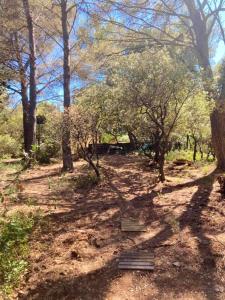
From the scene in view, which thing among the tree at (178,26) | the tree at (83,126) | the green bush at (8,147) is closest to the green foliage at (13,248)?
the tree at (83,126)

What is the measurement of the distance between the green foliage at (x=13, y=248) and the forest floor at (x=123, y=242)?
0.13 metres

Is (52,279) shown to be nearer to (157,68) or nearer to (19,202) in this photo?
(19,202)

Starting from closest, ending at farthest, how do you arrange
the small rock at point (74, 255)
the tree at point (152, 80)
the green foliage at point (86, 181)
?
1. the small rock at point (74, 255)
2. the tree at point (152, 80)
3. the green foliage at point (86, 181)

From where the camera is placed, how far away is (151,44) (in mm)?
10438

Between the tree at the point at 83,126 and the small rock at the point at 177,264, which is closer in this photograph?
the small rock at the point at 177,264

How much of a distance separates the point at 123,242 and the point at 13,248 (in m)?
1.56

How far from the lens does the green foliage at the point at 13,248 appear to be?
13.6 feet

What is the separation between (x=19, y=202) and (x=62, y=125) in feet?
8.13

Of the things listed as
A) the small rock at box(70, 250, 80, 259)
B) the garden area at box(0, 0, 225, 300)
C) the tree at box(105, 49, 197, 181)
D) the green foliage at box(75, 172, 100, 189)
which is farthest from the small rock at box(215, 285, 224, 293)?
the green foliage at box(75, 172, 100, 189)

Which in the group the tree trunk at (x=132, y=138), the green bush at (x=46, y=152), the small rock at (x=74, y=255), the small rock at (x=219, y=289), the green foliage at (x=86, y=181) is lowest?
the small rock at (x=219, y=289)

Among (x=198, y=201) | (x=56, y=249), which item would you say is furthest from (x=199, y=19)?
(x=56, y=249)

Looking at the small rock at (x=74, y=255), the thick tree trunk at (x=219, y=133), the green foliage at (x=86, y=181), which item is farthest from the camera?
the thick tree trunk at (x=219, y=133)

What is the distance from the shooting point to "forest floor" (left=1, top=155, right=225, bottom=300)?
12.8 feet

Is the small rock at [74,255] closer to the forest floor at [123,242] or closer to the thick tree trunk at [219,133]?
the forest floor at [123,242]
